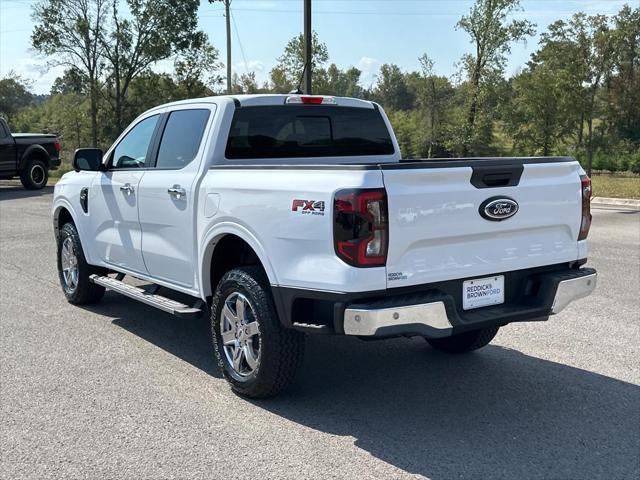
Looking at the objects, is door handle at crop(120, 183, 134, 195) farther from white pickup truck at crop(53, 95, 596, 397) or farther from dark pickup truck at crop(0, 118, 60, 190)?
Answer: dark pickup truck at crop(0, 118, 60, 190)

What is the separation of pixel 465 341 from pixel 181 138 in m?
2.68

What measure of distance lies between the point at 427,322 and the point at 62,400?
7.88 feet

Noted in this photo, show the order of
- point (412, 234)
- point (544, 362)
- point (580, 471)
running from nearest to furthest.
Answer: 1. point (580, 471)
2. point (412, 234)
3. point (544, 362)

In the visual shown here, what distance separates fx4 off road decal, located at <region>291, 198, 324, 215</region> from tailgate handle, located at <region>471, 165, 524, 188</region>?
91 cm

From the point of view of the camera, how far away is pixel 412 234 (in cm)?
370

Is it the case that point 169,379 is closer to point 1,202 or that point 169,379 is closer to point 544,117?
point 1,202

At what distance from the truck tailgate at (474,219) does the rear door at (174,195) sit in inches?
68.3

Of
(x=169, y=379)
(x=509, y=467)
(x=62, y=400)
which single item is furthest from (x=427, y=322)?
(x=62, y=400)

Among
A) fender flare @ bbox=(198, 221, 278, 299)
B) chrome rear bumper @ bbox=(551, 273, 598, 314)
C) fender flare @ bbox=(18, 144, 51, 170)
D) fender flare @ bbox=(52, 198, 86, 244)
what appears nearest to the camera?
fender flare @ bbox=(198, 221, 278, 299)

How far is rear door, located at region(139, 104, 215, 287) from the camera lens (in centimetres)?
493

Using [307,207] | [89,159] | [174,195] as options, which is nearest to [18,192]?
[89,159]

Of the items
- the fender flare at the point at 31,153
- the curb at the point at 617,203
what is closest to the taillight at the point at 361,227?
the curb at the point at 617,203

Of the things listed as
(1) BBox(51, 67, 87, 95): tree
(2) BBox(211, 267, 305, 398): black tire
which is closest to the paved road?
(2) BBox(211, 267, 305, 398): black tire

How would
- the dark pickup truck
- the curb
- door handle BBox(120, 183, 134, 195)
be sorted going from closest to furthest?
door handle BBox(120, 183, 134, 195) → the curb → the dark pickup truck
